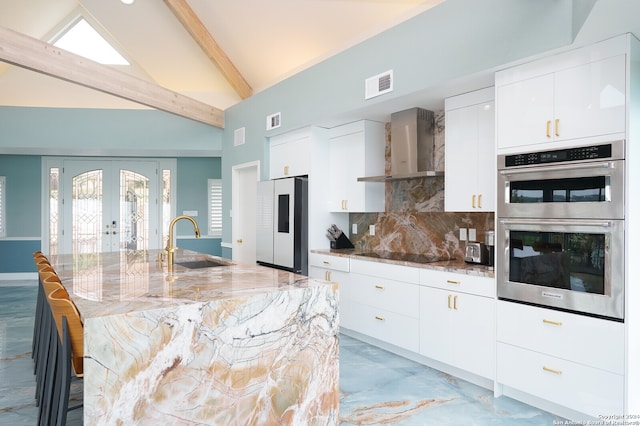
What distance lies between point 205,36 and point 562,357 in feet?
18.7

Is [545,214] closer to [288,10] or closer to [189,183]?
[288,10]

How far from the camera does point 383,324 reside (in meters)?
3.72

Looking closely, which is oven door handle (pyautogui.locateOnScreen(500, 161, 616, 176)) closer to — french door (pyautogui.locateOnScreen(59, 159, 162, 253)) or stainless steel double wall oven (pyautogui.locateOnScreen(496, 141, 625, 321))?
stainless steel double wall oven (pyautogui.locateOnScreen(496, 141, 625, 321))

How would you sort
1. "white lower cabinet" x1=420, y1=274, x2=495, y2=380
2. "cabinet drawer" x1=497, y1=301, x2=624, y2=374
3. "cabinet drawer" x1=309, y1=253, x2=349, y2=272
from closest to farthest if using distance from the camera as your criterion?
1. "cabinet drawer" x1=497, y1=301, x2=624, y2=374
2. "white lower cabinet" x1=420, y1=274, x2=495, y2=380
3. "cabinet drawer" x1=309, y1=253, x2=349, y2=272

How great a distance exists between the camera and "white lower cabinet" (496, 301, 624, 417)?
2.27 meters

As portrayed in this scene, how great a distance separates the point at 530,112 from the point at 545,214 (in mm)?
680

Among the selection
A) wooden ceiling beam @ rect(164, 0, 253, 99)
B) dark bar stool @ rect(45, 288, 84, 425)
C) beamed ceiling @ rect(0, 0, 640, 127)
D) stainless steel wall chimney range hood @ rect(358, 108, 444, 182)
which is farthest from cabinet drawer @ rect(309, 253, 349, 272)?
wooden ceiling beam @ rect(164, 0, 253, 99)

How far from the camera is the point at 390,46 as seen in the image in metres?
3.49

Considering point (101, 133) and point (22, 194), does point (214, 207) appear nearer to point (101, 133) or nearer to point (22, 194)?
point (101, 133)

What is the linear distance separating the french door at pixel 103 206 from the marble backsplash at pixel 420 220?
16.7ft

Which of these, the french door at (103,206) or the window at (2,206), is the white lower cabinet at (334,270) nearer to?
the french door at (103,206)

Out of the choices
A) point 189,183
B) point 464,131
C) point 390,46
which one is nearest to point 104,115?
point 189,183

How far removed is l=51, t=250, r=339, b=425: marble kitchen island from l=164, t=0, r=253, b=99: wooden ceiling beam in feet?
14.0

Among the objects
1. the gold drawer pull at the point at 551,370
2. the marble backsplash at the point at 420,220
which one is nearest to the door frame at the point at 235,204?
the marble backsplash at the point at 420,220
